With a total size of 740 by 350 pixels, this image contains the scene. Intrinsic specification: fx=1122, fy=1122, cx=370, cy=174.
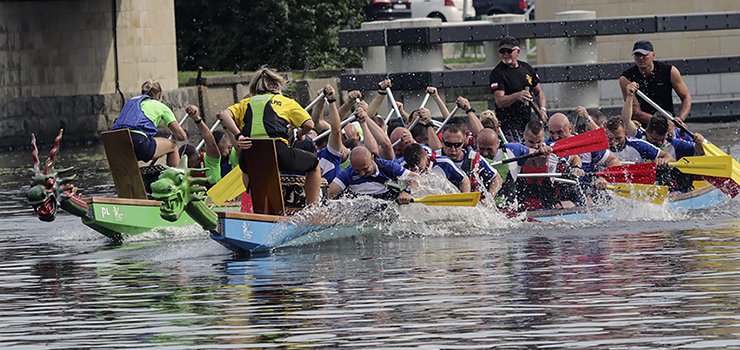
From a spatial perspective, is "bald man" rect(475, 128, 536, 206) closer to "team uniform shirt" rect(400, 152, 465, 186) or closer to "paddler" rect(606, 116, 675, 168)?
"team uniform shirt" rect(400, 152, 465, 186)

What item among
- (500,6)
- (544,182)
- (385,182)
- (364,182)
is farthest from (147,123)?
(500,6)

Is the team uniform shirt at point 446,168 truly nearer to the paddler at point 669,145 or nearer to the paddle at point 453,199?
the paddle at point 453,199

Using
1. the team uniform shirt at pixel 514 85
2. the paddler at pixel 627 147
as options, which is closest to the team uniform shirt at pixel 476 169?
the paddler at pixel 627 147

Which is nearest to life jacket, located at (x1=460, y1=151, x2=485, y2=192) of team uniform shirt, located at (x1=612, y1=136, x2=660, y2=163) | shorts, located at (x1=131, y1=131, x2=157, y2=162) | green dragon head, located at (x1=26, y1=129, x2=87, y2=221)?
team uniform shirt, located at (x1=612, y1=136, x2=660, y2=163)

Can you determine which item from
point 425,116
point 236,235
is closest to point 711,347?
point 236,235

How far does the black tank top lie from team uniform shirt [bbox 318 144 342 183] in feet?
12.2

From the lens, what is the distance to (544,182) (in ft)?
35.2

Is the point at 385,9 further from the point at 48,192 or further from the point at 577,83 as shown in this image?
the point at 48,192

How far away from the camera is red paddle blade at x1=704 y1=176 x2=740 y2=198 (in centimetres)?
1098

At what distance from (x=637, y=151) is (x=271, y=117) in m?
4.01

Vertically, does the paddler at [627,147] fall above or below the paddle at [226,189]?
above

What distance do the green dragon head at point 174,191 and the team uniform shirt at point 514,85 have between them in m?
4.29

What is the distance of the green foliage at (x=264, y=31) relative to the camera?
96.9ft

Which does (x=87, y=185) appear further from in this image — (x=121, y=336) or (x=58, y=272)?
(x=121, y=336)
